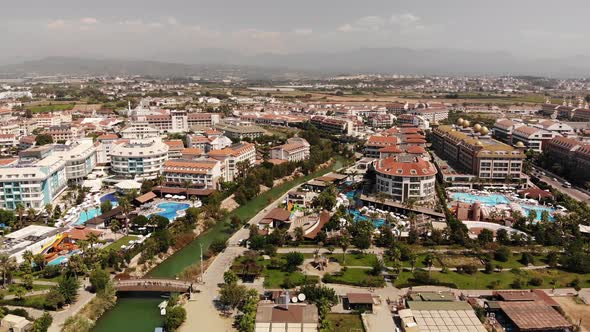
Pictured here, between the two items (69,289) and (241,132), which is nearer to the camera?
(69,289)

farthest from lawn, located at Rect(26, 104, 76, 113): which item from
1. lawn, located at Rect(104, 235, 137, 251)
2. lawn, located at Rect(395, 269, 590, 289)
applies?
lawn, located at Rect(395, 269, 590, 289)

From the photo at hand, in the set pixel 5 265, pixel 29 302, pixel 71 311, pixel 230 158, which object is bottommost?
pixel 71 311

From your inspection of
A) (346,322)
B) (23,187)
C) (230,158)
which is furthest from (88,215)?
(346,322)

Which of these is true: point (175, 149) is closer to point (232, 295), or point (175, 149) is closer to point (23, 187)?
point (23, 187)

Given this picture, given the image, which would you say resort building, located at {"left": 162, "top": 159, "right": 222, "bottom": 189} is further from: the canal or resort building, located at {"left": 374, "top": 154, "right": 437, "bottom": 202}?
resort building, located at {"left": 374, "top": 154, "right": 437, "bottom": 202}

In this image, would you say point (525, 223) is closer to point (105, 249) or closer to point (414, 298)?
point (414, 298)

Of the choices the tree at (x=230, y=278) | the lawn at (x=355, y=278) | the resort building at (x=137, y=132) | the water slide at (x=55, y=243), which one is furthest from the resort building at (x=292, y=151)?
the tree at (x=230, y=278)
